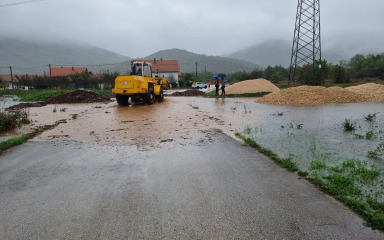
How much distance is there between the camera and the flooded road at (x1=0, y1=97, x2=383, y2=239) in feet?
10.3

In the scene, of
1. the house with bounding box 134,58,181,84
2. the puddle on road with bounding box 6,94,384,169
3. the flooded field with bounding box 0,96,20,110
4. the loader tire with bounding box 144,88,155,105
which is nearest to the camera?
the puddle on road with bounding box 6,94,384,169

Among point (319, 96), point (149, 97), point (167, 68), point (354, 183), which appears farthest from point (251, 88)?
point (167, 68)

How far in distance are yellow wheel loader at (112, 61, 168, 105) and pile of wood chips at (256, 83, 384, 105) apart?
8.12 m

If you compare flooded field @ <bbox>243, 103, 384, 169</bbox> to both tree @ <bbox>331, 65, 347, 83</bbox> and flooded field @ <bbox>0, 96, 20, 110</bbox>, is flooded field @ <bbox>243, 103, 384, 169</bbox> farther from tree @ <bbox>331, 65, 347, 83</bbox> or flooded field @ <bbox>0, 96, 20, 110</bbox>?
tree @ <bbox>331, 65, 347, 83</bbox>

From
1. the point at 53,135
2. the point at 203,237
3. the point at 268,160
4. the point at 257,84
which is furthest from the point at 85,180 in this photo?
the point at 257,84

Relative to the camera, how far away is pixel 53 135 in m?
9.18

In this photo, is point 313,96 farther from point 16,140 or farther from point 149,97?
point 16,140

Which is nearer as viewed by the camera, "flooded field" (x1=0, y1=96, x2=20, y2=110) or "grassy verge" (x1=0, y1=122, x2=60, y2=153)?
"grassy verge" (x1=0, y1=122, x2=60, y2=153)

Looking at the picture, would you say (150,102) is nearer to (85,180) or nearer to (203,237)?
(85,180)

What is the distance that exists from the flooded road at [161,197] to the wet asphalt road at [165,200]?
13 mm

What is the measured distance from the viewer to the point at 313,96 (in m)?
19.3

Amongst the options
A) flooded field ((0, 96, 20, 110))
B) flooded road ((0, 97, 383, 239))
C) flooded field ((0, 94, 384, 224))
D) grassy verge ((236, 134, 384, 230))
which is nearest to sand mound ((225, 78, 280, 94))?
flooded field ((0, 94, 384, 224))

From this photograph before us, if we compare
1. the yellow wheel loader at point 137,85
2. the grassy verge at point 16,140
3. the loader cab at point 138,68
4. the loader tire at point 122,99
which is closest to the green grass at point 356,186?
the grassy verge at point 16,140

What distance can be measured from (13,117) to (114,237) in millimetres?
9342
